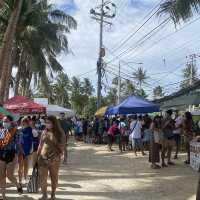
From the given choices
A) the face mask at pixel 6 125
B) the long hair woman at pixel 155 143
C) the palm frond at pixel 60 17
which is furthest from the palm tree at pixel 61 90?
the face mask at pixel 6 125

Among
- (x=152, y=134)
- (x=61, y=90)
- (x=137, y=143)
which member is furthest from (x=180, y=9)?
(x=61, y=90)

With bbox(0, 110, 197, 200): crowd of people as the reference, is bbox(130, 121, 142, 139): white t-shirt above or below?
above

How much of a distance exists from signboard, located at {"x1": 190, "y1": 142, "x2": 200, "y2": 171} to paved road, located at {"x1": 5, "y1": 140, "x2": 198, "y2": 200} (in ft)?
0.69

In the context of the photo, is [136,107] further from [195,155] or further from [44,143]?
[44,143]

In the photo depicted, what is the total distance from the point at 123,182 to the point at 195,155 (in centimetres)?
290

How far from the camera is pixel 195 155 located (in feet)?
44.5

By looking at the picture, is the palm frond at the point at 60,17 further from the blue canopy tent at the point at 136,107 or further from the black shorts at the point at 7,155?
the black shorts at the point at 7,155

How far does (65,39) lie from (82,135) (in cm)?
650

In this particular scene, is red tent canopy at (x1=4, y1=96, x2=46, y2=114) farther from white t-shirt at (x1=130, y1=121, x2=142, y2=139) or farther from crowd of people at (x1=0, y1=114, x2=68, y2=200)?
crowd of people at (x1=0, y1=114, x2=68, y2=200)

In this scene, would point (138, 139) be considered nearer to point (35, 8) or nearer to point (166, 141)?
point (166, 141)

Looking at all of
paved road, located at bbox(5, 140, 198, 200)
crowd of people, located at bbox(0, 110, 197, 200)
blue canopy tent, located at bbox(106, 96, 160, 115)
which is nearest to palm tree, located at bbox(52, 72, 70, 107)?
blue canopy tent, located at bbox(106, 96, 160, 115)

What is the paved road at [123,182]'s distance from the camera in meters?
9.92

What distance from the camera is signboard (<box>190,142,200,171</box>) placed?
13195mm

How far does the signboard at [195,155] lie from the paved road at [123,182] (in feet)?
0.69
